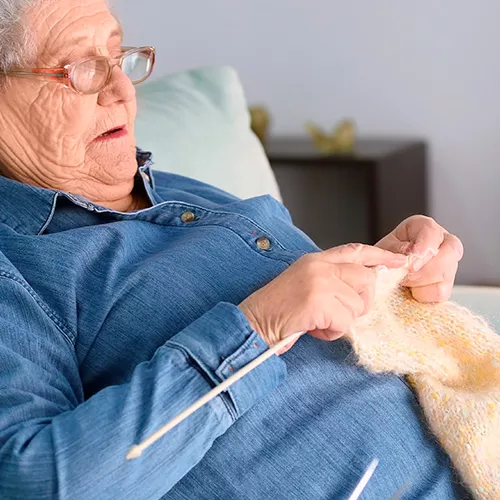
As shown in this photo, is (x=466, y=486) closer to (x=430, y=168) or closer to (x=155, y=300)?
(x=155, y=300)

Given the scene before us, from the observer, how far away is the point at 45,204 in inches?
46.9

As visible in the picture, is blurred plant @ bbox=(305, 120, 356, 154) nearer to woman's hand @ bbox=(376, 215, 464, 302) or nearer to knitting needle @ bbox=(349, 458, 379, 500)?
woman's hand @ bbox=(376, 215, 464, 302)

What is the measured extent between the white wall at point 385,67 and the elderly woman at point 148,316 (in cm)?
164

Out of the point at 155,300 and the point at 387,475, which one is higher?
the point at 155,300

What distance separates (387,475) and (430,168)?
6.62 ft

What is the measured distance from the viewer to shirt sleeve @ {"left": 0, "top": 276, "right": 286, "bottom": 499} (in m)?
0.90

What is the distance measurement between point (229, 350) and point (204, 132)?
98 cm

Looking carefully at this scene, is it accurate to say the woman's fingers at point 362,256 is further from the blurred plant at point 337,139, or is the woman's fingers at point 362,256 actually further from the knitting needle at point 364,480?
the blurred plant at point 337,139

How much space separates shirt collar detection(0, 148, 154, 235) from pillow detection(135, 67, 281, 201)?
21.0 inches

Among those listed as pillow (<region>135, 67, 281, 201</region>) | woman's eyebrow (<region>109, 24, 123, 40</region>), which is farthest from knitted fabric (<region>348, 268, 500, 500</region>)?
pillow (<region>135, 67, 281, 201</region>)

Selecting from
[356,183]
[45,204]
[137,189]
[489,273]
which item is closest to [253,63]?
[356,183]

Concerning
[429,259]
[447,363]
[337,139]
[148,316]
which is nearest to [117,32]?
[148,316]

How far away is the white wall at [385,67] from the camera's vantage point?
285 cm

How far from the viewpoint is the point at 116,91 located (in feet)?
4.19
